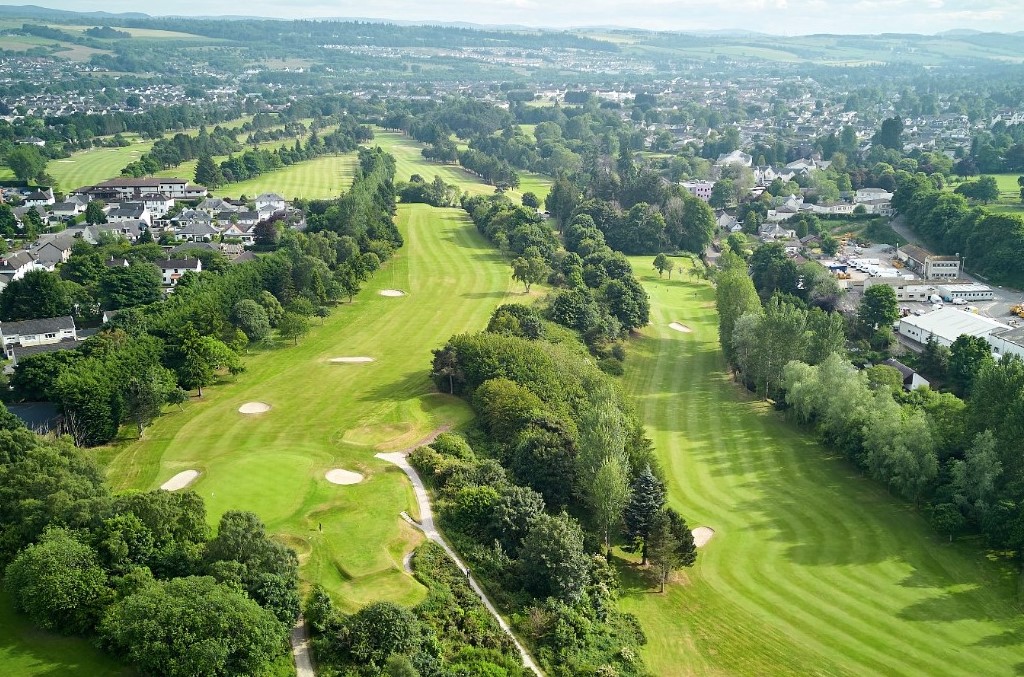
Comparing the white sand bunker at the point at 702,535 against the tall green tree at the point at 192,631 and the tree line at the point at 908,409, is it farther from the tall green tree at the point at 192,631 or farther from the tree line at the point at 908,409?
the tall green tree at the point at 192,631

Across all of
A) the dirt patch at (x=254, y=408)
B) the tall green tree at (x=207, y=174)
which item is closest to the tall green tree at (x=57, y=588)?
the dirt patch at (x=254, y=408)

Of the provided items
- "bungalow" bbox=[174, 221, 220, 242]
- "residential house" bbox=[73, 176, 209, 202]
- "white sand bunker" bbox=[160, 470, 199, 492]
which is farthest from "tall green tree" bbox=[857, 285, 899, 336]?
"residential house" bbox=[73, 176, 209, 202]

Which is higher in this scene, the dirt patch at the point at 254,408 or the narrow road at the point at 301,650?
the narrow road at the point at 301,650

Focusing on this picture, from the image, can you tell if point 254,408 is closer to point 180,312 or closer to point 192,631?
point 180,312

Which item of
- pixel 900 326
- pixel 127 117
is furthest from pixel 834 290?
pixel 127 117

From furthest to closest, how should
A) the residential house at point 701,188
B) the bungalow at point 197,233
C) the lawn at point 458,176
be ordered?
the residential house at point 701,188, the lawn at point 458,176, the bungalow at point 197,233

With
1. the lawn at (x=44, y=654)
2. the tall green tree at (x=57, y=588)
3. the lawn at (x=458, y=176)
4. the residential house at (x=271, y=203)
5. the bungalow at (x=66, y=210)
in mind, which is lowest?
the lawn at (x=458, y=176)

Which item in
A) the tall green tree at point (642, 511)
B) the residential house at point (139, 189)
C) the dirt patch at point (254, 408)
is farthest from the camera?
the residential house at point (139, 189)

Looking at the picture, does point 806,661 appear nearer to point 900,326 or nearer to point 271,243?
point 900,326
